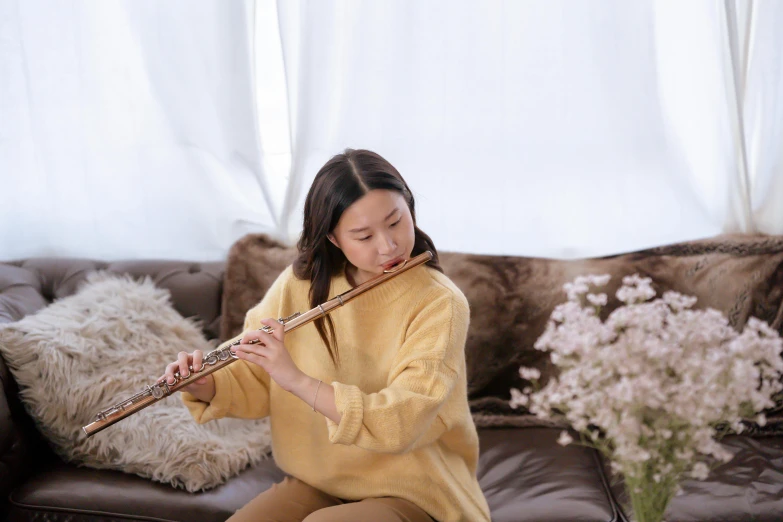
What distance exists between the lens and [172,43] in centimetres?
265

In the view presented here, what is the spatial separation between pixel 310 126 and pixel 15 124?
1058mm

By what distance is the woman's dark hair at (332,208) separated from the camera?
59.7 inches

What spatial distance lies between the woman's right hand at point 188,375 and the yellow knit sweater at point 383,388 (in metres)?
0.02

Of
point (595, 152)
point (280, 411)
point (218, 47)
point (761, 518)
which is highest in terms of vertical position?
point (218, 47)

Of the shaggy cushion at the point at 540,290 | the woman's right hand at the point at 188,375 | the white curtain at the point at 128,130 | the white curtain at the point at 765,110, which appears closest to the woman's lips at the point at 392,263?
the woman's right hand at the point at 188,375

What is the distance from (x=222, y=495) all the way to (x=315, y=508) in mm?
367

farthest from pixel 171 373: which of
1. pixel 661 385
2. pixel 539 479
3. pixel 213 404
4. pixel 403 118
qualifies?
pixel 403 118

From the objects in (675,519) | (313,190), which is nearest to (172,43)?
(313,190)

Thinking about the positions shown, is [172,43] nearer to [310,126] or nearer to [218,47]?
[218,47]

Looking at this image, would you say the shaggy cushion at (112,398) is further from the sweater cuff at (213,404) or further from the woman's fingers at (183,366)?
the woman's fingers at (183,366)

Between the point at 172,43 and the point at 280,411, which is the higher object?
the point at 172,43

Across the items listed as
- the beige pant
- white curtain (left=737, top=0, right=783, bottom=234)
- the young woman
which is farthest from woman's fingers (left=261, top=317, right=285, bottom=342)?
white curtain (left=737, top=0, right=783, bottom=234)

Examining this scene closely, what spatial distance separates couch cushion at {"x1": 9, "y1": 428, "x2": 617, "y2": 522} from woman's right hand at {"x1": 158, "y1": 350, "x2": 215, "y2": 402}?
14.9 inches

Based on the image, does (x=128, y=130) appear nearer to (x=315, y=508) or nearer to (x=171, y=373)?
(x=171, y=373)
